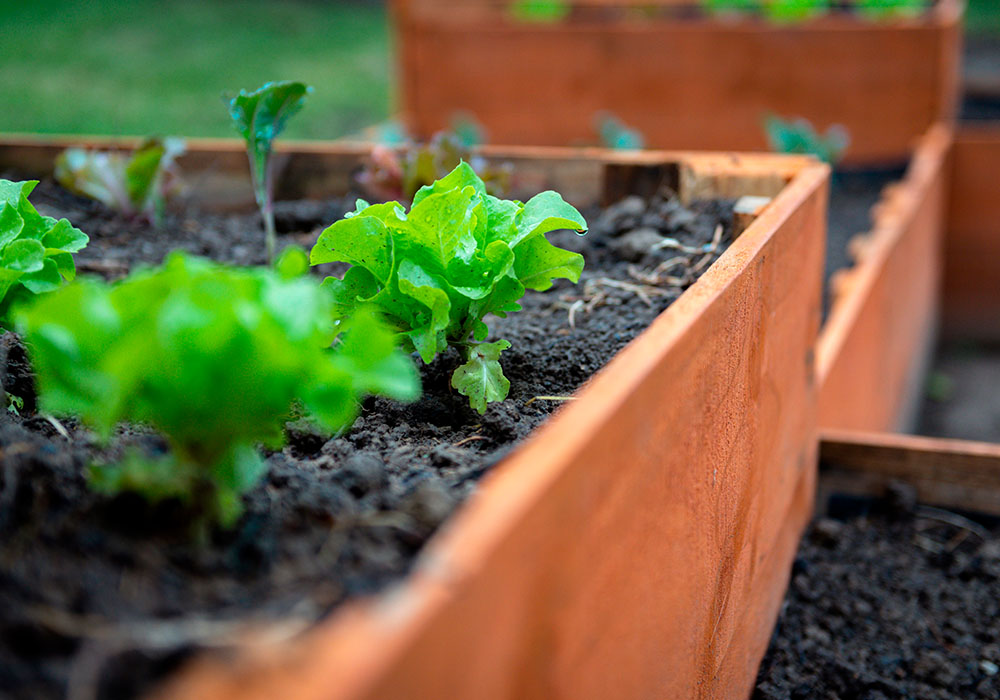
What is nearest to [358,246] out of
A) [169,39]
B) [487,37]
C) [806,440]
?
[806,440]

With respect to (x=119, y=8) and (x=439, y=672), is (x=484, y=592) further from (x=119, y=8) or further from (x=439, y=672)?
(x=119, y=8)

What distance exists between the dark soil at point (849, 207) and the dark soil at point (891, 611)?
52.5 inches

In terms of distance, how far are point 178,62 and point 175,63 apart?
0.06m

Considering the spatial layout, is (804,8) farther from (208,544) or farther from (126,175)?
(208,544)

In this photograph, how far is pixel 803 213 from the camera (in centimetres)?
163

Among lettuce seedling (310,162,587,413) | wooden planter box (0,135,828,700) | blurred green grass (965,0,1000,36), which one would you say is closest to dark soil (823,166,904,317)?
wooden planter box (0,135,828,700)

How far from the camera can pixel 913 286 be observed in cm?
398

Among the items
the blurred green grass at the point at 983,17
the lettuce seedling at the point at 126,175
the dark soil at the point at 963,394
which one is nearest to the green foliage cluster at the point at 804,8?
the dark soil at the point at 963,394

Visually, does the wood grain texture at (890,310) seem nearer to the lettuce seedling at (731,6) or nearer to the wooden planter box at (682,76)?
the wooden planter box at (682,76)

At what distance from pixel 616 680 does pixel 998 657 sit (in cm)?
123

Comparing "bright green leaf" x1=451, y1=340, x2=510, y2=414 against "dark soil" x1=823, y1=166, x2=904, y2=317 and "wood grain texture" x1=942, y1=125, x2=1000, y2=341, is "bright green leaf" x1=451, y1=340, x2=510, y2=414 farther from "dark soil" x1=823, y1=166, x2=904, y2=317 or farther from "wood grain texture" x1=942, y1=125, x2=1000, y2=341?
"wood grain texture" x1=942, y1=125, x2=1000, y2=341

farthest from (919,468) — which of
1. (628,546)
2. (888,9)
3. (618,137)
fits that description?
(888,9)

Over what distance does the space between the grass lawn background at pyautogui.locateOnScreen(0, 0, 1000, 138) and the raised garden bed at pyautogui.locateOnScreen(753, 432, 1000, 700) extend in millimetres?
5488

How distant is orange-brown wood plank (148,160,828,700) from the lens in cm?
56
